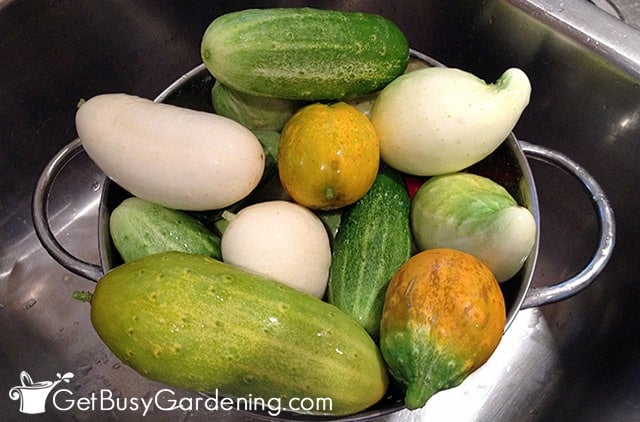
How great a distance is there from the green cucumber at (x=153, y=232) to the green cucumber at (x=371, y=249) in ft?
0.42

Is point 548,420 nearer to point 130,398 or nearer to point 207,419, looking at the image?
point 207,419

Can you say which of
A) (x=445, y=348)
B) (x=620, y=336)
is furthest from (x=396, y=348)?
(x=620, y=336)

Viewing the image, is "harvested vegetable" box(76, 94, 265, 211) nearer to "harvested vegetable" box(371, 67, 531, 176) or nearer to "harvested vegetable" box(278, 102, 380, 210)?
"harvested vegetable" box(278, 102, 380, 210)

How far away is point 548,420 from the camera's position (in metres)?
0.80

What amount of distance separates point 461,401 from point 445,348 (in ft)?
1.26

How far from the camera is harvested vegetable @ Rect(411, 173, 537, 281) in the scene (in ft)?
1.84

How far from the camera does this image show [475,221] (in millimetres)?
579

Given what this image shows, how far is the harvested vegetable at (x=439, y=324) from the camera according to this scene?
0.50 m

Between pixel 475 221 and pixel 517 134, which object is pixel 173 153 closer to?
pixel 475 221

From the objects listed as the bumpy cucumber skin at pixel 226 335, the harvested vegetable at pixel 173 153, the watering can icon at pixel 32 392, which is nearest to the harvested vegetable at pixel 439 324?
the bumpy cucumber skin at pixel 226 335

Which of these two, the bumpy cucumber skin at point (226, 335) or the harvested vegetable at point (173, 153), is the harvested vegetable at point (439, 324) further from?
the harvested vegetable at point (173, 153)

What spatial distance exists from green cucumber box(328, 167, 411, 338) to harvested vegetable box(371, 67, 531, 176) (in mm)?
43

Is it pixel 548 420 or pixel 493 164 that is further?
pixel 548 420

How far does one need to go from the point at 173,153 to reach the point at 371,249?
21 cm
